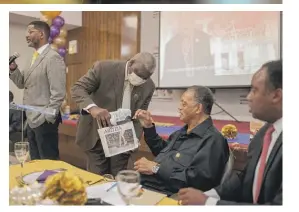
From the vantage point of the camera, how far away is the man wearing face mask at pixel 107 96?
1344 millimetres

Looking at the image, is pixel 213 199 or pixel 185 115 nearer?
pixel 213 199

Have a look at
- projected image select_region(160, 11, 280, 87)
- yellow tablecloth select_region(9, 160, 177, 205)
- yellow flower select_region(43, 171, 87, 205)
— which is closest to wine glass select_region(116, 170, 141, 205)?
yellow flower select_region(43, 171, 87, 205)

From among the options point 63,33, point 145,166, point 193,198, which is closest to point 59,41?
point 63,33

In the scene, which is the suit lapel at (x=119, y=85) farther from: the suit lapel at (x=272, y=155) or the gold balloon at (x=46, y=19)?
the suit lapel at (x=272, y=155)

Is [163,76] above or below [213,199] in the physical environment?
above

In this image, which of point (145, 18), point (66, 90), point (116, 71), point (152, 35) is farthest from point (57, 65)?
point (152, 35)

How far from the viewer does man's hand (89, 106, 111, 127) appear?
4.37 feet

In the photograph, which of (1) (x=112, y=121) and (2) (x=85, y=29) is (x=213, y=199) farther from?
(2) (x=85, y=29)

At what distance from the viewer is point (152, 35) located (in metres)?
1.55

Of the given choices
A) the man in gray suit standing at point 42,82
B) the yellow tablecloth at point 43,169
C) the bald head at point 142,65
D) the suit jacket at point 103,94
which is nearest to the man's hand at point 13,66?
the man in gray suit standing at point 42,82

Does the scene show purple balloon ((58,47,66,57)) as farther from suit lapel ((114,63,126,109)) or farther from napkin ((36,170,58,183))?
napkin ((36,170,58,183))
